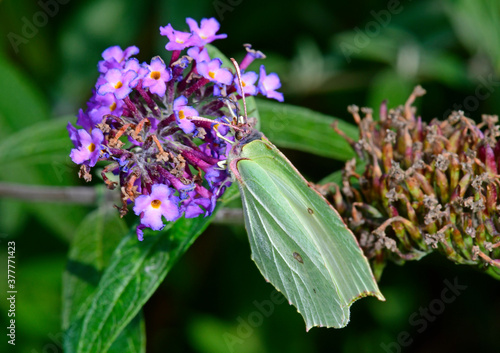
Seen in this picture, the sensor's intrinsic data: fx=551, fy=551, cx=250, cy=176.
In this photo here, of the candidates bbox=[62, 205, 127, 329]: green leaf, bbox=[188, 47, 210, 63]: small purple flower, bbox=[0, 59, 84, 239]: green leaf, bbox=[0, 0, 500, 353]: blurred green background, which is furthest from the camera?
bbox=[0, 59, 84, 239]: green leaf

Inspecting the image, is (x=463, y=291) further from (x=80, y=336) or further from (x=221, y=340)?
(x=80, y=336)

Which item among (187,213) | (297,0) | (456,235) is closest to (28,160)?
(187,213)

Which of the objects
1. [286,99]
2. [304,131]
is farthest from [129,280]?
[286,99]
